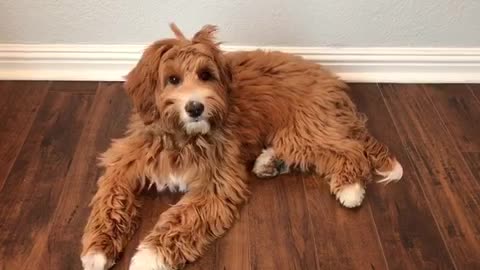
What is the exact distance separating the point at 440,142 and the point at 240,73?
2.92 ft

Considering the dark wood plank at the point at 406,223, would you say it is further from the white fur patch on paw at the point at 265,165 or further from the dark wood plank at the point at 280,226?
the white fur patch on paw at the point at 265,165

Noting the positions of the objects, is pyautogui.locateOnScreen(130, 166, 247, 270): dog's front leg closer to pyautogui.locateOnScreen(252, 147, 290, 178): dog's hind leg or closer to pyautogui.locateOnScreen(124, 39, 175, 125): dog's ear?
pyautogui.locateOnScreen(252, 147, 290, 178): dog's hind leg

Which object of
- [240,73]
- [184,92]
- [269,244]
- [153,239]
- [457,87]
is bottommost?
[457,87]

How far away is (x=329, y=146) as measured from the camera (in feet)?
→ 6.75

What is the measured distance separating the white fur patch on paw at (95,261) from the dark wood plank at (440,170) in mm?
1121

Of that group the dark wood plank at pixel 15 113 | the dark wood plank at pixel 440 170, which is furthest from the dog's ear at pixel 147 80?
the dark wood plank at pixel 440 170

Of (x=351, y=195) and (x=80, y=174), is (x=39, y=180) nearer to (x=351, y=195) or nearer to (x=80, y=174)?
(x=80, y=174)

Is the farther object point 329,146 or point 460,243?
point 329,146

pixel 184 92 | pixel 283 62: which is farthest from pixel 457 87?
pixel 184 92

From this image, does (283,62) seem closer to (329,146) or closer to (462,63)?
(329,146)

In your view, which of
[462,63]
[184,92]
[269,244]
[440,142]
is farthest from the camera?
[462,63]

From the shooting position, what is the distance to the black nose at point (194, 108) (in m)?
1.67

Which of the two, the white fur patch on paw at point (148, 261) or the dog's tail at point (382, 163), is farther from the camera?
the dog's tail at point (382, 163)

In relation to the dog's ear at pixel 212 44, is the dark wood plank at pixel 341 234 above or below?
below
